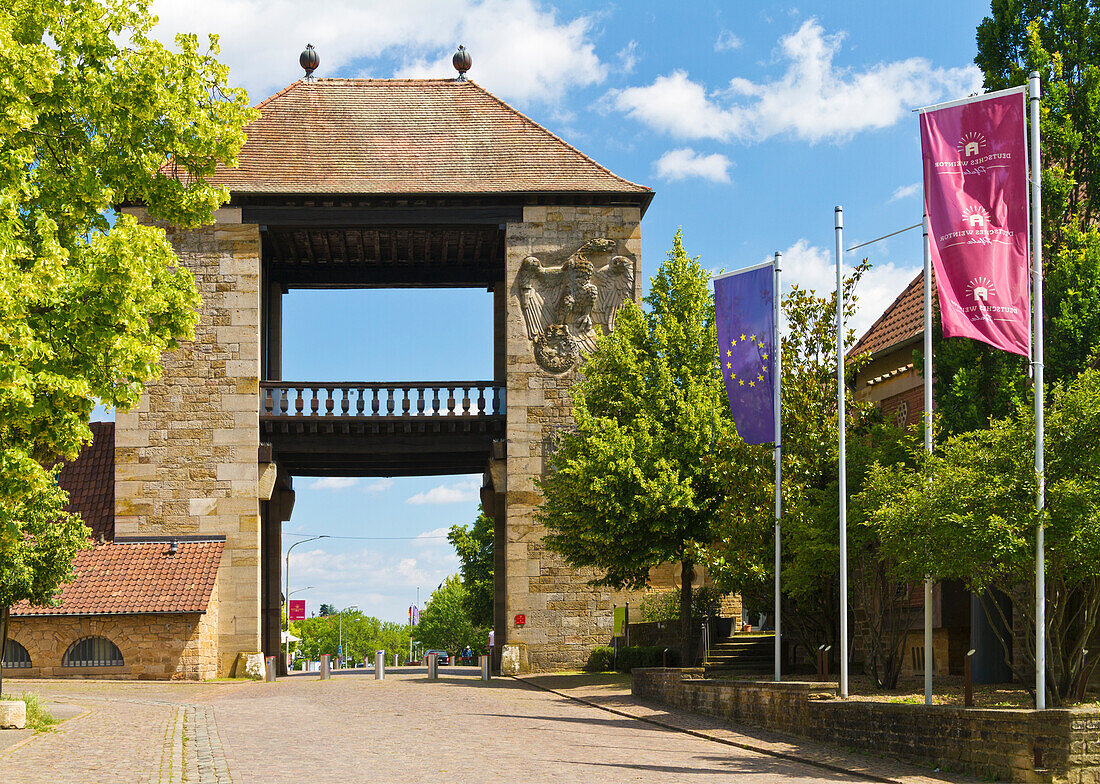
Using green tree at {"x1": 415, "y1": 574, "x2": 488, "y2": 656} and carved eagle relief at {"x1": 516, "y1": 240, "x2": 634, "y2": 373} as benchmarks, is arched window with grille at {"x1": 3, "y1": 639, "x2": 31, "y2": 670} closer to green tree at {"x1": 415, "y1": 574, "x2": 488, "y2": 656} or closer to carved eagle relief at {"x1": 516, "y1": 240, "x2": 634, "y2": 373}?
carved eagle relief at {"x1": 516, "y1": 240, "x2": 634, "y2": 373}

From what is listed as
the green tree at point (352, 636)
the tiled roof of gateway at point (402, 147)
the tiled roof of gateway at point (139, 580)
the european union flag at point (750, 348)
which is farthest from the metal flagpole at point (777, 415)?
the green tree at point (352, 636)

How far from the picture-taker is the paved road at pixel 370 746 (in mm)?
12914

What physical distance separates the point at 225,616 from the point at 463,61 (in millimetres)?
19412

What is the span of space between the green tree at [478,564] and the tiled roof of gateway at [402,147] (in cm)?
3290

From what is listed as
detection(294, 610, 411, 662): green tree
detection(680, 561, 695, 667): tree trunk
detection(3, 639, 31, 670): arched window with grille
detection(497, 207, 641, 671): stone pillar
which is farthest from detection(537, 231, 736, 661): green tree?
detection(294, 610, 411, 662): green tree

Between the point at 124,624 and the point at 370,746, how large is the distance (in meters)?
18.2

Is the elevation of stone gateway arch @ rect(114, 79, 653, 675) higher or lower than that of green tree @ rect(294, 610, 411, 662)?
higher

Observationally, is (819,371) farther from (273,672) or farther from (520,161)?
(273,672)

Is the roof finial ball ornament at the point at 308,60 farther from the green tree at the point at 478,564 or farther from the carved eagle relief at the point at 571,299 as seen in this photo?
the green tree at the point at 478,564

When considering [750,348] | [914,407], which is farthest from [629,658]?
[750,348]

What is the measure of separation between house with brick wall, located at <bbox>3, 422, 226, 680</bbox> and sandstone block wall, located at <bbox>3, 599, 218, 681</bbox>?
0.03 metres

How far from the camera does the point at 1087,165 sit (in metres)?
18.6

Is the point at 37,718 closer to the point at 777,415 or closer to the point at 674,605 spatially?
the point at 777,415

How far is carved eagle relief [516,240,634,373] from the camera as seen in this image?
3434 cm
